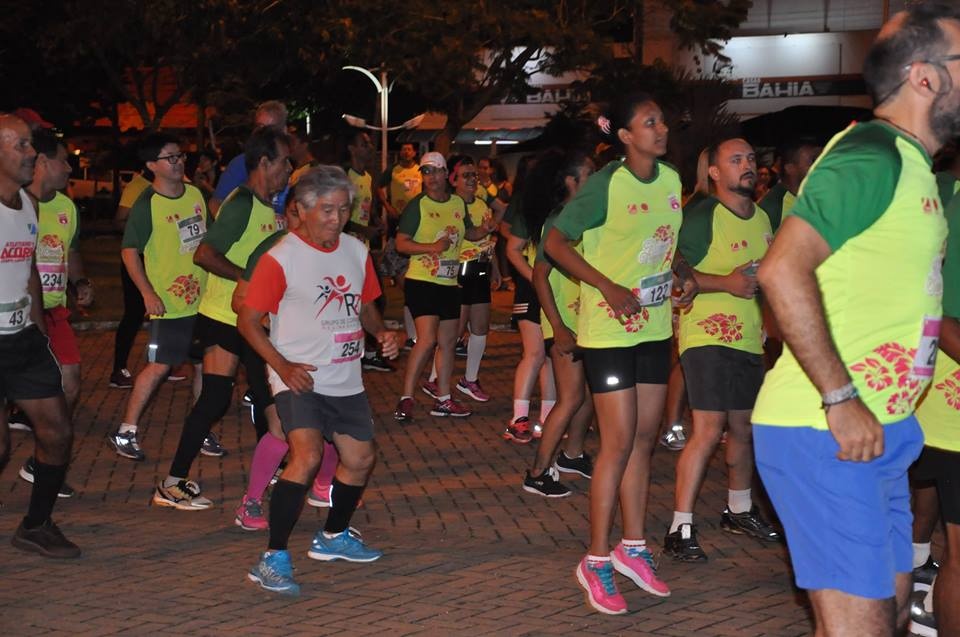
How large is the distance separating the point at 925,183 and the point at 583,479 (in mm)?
5683

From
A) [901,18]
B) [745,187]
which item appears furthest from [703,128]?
[901,18]

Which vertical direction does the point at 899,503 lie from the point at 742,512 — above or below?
above

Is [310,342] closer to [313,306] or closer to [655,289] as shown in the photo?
[313,306]

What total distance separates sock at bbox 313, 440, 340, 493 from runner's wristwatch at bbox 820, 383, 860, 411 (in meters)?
4.63

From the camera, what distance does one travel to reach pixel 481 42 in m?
29.7

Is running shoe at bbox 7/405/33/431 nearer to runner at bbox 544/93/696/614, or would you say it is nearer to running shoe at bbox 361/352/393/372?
running shoe at bbox 361/352/393/372

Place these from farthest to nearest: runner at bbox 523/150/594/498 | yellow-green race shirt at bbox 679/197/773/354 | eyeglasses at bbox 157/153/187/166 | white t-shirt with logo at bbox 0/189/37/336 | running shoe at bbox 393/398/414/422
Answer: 1. running shoe at bbox 393/398/414/422
2. eyeglasses at bbox 157/153/187/166
3. runner at bbox 523/150/594/498
4. yellow-green race shirt at bbox 679/197/773/354
5. white t-shirt with logo at bbox 0/189/37/336

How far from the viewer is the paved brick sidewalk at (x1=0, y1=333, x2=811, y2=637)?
606 centimetres

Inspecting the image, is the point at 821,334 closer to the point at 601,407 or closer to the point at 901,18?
the point at 901,18

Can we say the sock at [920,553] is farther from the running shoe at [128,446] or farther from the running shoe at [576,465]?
the running shoe at [128,446]

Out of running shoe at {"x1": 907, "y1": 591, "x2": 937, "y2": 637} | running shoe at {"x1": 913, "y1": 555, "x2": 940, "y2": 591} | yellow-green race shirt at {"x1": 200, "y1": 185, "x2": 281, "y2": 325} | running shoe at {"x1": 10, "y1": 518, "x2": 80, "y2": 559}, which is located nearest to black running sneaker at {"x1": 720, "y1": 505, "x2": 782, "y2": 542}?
running shoe at {"x1": 913, "y1": 555, "x2": 940, "y2": 591}

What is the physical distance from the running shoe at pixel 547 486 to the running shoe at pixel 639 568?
6.78ft

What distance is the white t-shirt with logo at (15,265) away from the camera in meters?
6.75

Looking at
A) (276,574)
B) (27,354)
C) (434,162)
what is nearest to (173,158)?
(27,354)
